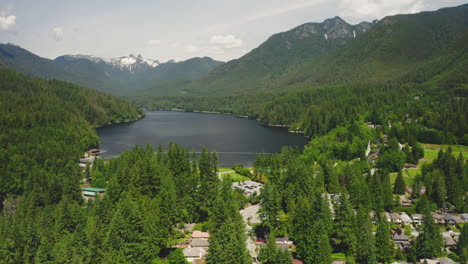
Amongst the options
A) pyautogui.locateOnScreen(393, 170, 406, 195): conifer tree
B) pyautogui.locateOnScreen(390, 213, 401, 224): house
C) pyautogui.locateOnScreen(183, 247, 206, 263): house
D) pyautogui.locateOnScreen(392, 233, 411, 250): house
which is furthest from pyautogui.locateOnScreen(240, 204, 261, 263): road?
pyautogui.locateOnScreen(393, 170, 406, 195): conifer tree

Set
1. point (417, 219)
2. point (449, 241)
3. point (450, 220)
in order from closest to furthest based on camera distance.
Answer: point (449, 241) → point (450, 220) → point (417, 219)

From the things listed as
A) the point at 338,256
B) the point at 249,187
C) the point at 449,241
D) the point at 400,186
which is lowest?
the point at 338,256

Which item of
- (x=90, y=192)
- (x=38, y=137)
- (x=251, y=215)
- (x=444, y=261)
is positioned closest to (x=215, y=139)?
(x=38, y=137)

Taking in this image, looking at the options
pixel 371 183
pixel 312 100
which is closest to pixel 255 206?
pixel 371 183

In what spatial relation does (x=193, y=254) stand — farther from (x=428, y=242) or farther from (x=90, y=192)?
(x=90, y=192)

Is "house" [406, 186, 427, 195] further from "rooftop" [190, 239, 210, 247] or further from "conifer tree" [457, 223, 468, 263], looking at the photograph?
"rooftop" [190, 239, 210, 247]

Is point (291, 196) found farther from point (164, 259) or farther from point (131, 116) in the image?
point (131, 116)
